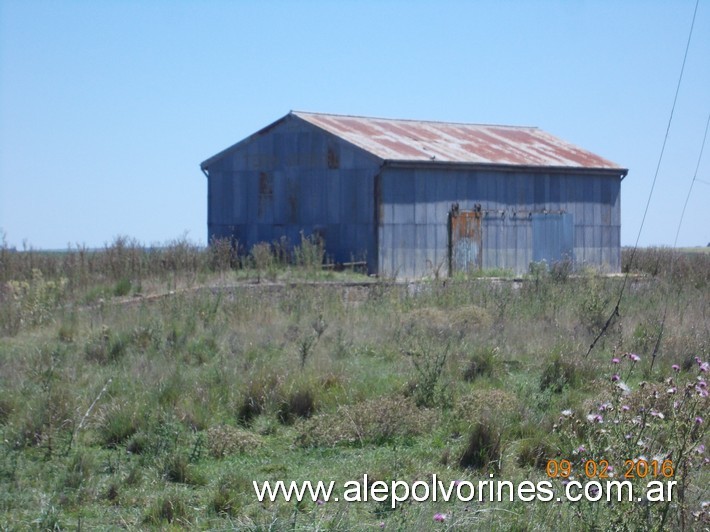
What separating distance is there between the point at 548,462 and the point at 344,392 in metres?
2.82

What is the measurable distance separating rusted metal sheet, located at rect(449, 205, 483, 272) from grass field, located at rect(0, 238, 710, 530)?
33.7 ft

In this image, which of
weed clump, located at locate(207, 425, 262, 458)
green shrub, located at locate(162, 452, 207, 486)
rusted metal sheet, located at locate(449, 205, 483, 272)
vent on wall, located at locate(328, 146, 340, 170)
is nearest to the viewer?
green shrub, located at locate(162, 452, 207, 486)

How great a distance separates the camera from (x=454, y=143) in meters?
29.8

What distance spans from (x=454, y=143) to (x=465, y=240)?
4.20m

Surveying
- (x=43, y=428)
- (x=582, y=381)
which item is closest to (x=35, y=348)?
(x=43, y=428)

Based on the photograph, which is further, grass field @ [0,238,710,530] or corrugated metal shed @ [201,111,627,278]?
corrugated metal shed @ [201,111,627,278]

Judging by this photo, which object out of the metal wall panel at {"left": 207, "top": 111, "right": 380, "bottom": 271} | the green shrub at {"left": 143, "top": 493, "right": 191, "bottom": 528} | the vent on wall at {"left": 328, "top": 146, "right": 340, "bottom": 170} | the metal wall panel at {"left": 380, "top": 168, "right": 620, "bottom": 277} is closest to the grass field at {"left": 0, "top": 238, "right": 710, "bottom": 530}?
the green shrub at {"left": 143, "top": 493, "right": 191, "bottom": 528}

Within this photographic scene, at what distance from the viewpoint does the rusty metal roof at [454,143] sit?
88.6ft

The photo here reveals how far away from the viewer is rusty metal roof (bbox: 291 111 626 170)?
27.0 m

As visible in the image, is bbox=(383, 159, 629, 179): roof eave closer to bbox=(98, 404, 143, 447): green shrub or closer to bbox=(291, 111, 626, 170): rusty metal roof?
bbox=(291, 111, 626, 170): rusty metal roof

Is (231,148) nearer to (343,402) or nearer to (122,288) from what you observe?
(122,288)

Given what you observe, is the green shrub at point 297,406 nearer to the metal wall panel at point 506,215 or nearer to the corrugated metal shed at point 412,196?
the metal wall panel at point 506,215

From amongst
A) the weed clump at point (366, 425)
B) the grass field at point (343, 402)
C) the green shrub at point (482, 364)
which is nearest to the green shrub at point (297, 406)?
the grass field at point (343, 402)

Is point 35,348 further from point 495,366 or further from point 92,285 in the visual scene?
point 92,285
